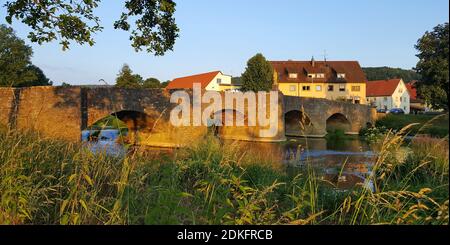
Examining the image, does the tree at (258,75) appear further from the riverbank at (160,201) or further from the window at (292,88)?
the riverbank at (160,201)

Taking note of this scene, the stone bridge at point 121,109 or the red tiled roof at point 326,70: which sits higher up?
the red tiled roof at point 326,70

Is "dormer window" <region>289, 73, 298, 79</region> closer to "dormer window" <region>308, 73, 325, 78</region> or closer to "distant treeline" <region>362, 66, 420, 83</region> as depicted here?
"dormer window" <region>308, 73, 325, 78</region>

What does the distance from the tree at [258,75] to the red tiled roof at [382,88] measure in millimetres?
21773

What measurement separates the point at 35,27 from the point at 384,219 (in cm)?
517

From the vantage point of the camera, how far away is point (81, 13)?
569 centimetres

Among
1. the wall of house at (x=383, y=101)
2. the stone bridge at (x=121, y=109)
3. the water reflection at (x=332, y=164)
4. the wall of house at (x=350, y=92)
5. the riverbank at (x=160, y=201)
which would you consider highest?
the wall of house at (x=350, y=92)

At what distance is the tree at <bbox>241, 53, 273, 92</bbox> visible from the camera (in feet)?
148

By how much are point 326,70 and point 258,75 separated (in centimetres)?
1473

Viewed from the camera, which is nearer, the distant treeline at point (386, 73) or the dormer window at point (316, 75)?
the dormer window at point (316, 75)

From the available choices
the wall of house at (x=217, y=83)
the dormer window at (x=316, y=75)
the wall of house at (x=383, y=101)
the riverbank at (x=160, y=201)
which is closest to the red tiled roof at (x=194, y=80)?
the wall of house at (x=217, y=83)

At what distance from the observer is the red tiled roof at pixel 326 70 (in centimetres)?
5400

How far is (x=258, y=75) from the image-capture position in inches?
1784

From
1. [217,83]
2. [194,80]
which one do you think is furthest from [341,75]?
[194,80]
